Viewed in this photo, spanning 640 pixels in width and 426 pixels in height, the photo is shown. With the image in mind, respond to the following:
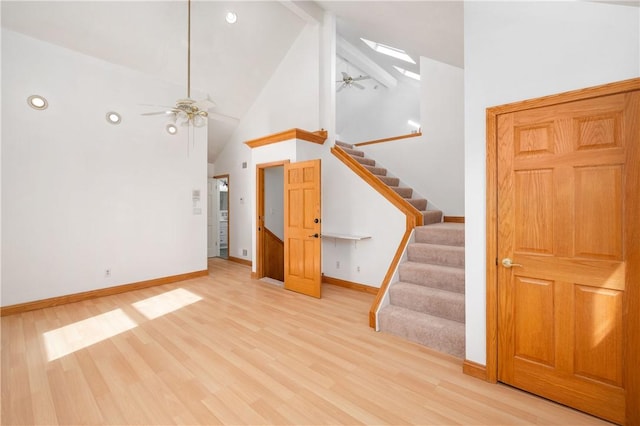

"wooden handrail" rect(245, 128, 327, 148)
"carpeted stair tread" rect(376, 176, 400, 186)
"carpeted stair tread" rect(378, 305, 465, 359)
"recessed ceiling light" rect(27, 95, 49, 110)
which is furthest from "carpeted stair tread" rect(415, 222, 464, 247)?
"recessed ceiling light" rect(27, 95, 49, 110)

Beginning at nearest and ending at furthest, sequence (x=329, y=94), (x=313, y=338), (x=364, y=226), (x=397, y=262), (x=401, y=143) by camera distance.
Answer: (x=313, y=338), (x=397, y=262), (x=364, y=226), (x=329, y=94), (x=401, y=143)

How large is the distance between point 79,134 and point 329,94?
13.4ft

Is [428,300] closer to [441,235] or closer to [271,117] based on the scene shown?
[441,235]

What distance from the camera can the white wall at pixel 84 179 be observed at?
3.65 meters

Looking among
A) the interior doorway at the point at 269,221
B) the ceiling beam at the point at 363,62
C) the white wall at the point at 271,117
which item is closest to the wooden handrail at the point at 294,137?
the white wall at the point at 271,117

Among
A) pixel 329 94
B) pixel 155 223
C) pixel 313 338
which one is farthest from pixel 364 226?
pixel 155 223

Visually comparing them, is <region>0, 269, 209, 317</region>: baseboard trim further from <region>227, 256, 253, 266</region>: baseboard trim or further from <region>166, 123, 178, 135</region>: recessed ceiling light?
<region>166, 123, 178, 135</region>: recessed ceiling light

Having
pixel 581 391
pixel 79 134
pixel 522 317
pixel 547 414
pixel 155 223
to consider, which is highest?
pixel 79 134

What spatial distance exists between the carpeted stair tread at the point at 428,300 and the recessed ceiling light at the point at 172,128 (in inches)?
186

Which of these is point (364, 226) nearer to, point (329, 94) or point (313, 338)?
point (313, 338)

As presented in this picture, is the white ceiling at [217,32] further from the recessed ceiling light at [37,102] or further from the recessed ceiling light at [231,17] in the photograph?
the recessed ceiling light at [37,102]

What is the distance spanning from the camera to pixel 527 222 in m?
2.08

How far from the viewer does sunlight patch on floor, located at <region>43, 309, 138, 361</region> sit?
277cm

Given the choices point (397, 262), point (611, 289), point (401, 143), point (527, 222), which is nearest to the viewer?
point (611, 289)
